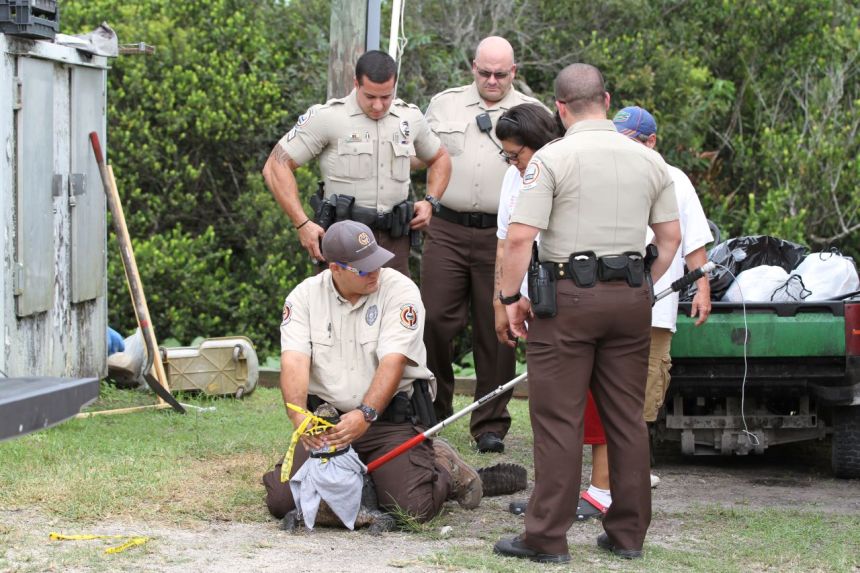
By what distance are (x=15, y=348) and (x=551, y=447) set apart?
3.91 meters

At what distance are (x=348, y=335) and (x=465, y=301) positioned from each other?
75.5 inches

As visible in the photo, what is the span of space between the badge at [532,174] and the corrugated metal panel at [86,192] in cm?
433

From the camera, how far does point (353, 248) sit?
572cm

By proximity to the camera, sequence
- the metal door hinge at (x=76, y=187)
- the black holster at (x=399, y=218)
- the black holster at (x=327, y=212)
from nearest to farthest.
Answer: the black holster at (x=327, y=212) < the black holster at (x=399, y=218) < the metal door hinge at (x=76, y=187)

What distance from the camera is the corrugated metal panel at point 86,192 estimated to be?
8617 mm

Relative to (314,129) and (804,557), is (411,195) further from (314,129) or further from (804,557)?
(804,557)

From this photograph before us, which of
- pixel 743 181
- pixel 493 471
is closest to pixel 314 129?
pixel 493 471

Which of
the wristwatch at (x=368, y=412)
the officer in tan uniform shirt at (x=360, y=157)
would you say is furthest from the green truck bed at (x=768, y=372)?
the wristwatch at (x=368, y=412)

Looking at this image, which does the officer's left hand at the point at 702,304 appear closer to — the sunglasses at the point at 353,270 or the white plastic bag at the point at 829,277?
the white plastic bag at the point at 829,277

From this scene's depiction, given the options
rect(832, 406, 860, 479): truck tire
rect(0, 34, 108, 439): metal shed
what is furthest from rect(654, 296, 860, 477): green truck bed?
rect(0, 34, 108, 439): metal shed

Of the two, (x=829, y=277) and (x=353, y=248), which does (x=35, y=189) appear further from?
(x=829, y=277)

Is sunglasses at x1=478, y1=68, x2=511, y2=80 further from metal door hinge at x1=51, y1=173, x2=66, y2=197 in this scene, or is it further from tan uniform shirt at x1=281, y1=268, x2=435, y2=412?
metal door hinge at x1=51, y1=173, x2=66, y2=197

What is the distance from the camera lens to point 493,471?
21.2ft

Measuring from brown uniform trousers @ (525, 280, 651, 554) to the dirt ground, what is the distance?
25 centimetres
